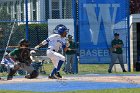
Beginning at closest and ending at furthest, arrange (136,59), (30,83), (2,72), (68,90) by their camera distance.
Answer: (68,90) < (30,83) < (2,72) < (136,59)

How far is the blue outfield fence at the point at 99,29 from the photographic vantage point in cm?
2617

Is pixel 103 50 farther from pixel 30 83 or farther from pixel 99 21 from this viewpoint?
pixel 30 83

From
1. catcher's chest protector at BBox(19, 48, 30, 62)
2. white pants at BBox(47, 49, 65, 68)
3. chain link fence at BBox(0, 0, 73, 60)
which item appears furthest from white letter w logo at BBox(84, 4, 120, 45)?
catcher's chest protector at BBox(19, 48, 30, 62)

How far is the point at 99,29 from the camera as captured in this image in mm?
26328

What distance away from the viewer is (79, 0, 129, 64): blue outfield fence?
26.2 metres

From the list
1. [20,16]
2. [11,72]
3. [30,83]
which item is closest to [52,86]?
[30,83]

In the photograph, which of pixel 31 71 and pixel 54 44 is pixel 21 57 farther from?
pixel 54 44

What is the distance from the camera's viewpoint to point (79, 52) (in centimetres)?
2612

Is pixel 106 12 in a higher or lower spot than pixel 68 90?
higher

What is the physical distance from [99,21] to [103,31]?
1.79 feet

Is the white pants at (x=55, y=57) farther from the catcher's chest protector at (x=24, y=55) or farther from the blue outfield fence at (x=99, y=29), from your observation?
the blue outfield fence at (x=99, y=29)

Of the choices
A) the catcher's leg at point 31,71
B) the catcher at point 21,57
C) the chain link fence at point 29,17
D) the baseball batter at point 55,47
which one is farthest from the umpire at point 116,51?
the catcher at point 21,57

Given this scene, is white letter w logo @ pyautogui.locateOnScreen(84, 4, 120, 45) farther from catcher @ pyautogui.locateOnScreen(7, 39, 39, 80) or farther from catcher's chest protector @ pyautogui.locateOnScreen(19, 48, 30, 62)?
catcher's chest protector @ pyautogui.locateOnScreen(19, 48, 30, 62)

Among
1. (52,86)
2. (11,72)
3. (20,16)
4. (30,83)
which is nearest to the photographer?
(52,86)
